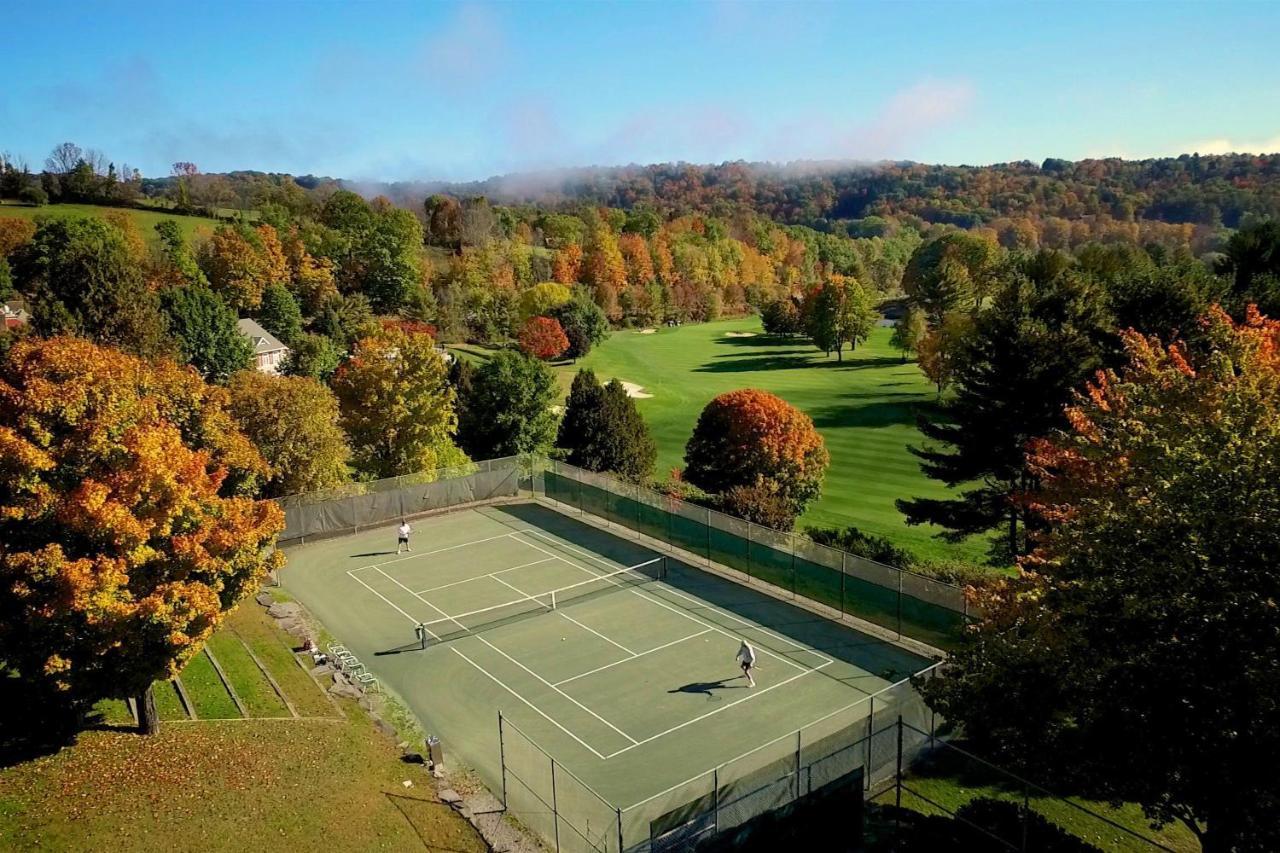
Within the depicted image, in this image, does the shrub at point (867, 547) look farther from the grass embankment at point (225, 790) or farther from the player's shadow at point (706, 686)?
the grass embankment at point (225, 790)

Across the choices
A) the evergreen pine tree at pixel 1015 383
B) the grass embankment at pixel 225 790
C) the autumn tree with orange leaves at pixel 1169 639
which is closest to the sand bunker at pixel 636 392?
the evergreen pine tree at pixel 1015 383

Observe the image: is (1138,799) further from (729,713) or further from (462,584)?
(462,584)

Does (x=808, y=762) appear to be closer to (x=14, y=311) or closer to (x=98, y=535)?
(x=98, y=535)

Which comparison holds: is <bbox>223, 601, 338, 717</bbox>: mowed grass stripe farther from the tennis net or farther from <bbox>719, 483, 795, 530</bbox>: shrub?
<bbox>719, 483, 795, 530</bbox>: shrub

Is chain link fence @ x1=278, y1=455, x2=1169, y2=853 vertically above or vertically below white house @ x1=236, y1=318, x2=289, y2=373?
below

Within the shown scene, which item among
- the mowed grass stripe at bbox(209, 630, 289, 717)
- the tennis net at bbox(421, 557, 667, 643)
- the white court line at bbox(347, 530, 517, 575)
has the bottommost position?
the tennis net at bbox(421, 557, 667, 643)

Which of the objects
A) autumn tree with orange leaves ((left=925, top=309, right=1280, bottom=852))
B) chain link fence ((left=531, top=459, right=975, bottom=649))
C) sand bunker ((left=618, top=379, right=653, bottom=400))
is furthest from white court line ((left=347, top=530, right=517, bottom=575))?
sand bunker ((left=618, top=379, right=653, bottom=400))

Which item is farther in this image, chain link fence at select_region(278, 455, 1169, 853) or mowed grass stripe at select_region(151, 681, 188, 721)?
mowed grass stripe at select_region(151, 681, 188, 721)

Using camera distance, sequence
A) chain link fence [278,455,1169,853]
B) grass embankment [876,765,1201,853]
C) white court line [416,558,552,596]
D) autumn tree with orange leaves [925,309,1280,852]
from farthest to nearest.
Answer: white court line [416,558,552,596] → grass embankment [876,765,1201,853] → chain link fence [278,455,1169,853] → autumn tree with orange leaves [925,309,1280,852]
